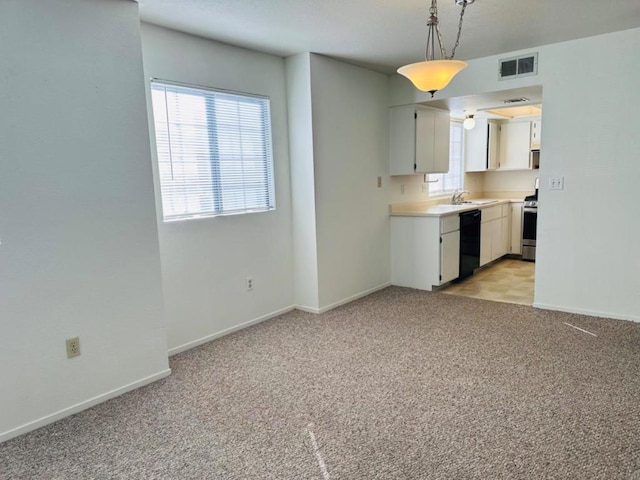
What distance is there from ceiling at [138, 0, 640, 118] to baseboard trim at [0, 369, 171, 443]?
2.39 metres

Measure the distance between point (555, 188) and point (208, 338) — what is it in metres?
3.36

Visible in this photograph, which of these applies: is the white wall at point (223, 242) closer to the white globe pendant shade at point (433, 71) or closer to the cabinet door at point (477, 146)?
the white globe pendant shade at point (433, 71)

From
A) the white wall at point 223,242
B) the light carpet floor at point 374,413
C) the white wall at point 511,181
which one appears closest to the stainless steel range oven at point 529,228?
the white wall at point 511,181

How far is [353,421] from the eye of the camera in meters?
2.32

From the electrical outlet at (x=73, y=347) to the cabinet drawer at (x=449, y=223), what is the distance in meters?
3.61

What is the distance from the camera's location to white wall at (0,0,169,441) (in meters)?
2.25

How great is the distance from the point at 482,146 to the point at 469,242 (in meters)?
2.06

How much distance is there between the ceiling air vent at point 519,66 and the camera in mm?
3893

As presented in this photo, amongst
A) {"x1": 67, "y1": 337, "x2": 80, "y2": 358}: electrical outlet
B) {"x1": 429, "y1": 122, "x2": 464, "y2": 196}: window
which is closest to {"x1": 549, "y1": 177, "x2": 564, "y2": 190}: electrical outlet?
{"x1": 429, "y1": 122, "x2": 464, "y2": 196}: window

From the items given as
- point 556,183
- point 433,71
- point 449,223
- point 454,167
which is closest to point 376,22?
point 433,71

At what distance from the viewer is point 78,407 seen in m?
2.53

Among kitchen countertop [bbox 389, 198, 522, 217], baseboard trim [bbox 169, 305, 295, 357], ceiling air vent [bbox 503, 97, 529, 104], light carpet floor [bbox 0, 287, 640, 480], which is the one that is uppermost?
ceiling air vent [bbox 503, 97, 529, 104]

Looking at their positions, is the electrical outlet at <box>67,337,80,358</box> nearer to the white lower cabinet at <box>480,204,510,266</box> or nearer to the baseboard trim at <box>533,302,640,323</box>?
the baseboard trim at <box>533,302,640,323</box>

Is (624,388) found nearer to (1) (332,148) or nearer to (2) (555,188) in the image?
(2) (555,188)
